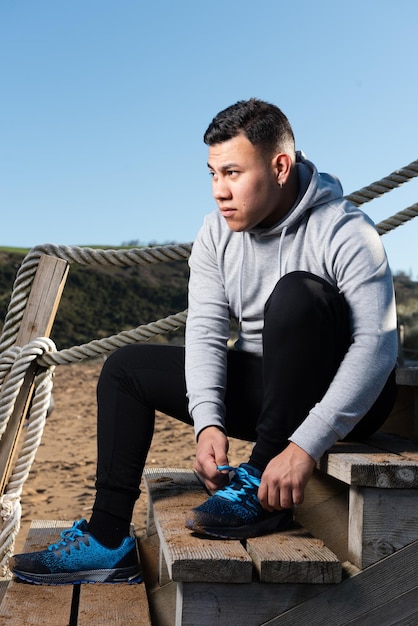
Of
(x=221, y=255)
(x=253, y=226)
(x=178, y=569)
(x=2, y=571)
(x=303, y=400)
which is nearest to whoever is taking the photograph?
(x=178, y=569)

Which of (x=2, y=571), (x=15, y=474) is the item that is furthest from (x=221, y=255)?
(x=2, y=571)

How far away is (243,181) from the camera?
1.83 m

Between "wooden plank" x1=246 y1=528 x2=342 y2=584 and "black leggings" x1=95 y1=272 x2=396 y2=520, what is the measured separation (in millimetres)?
188

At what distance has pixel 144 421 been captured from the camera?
6.44 feet

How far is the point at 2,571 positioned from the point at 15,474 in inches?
13.1

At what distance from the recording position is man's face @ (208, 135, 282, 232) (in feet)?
6.00

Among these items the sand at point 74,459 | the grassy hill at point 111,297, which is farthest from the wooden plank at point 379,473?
the grassy hill at point 111,297

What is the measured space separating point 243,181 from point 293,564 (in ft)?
2.86

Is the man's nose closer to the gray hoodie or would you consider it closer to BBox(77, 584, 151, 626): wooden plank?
the gray hoodie

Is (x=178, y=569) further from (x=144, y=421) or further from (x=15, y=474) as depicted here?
(x=15, y=474)

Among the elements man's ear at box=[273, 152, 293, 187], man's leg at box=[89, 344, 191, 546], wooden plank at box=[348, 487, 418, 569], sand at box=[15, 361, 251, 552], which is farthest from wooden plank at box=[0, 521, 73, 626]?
sand at box=[15, 361, 251, 552]

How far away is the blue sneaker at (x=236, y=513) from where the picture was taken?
1.64m

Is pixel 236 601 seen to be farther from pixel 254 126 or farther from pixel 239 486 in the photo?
pixel 254 126

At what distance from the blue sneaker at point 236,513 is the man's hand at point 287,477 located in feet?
0.15
